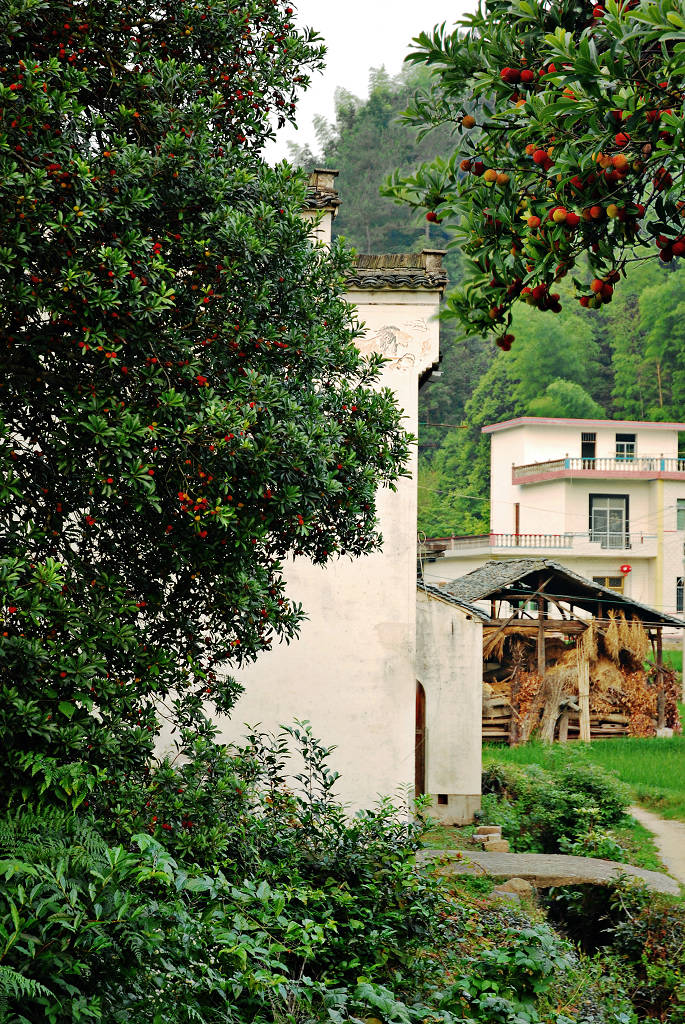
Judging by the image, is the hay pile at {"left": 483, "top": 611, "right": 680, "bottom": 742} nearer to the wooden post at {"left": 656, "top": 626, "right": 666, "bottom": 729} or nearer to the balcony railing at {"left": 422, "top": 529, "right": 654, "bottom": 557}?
the wooden post at {"left": 656, "top": 626, "right": 666, "bottom": 729}

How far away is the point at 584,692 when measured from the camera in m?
23.6

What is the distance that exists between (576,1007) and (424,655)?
28.6 feet

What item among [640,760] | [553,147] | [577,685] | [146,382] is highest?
[553,147]

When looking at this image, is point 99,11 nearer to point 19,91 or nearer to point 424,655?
point 19,91

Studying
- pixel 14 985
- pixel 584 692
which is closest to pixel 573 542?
pixel 584 692

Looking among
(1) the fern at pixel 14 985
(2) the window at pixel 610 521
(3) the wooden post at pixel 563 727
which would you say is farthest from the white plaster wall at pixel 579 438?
(1) the fern at pixel 14 985

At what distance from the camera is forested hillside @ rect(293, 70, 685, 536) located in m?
44.9

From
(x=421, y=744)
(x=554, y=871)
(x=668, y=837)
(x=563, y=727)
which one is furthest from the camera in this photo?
(x=563, y=727)

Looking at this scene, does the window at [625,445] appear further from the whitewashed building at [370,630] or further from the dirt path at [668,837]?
the whitewashed building at [370,630]

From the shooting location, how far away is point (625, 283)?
53.4 metres

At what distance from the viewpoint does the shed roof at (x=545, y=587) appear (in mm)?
23203

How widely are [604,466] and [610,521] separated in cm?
215

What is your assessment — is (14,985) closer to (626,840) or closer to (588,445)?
(626,840)

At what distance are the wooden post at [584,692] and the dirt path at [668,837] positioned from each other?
5737 mm
